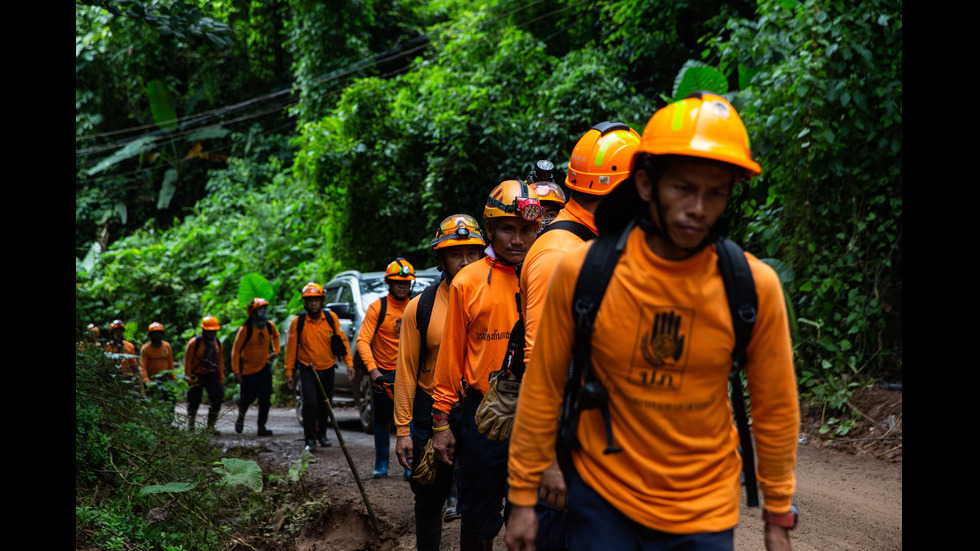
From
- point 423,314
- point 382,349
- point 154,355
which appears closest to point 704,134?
point 423,314

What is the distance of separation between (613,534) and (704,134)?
124 centimetres

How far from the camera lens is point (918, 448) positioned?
629 centimetres

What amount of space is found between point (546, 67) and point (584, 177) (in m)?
15.7

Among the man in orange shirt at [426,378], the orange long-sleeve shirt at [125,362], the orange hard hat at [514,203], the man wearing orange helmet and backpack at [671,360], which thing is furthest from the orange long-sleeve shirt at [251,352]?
the man wearing orange helmet and backpack at [671,360]

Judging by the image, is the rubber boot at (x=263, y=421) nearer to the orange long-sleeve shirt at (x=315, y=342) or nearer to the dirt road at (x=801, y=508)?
the orange long-sleeve shirt at (x=315, y=342)

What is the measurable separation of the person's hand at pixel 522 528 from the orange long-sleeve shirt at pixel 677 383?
0.22 metres

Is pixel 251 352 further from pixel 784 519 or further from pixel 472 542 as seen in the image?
pixel 784 519

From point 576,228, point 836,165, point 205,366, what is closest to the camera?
point 576,228

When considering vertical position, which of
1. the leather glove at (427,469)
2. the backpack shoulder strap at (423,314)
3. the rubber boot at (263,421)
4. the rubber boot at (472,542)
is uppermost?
the backpack shoulder strap at (423,314)

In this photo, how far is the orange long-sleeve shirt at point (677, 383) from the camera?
2.45m

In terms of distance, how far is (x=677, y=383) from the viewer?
248cm

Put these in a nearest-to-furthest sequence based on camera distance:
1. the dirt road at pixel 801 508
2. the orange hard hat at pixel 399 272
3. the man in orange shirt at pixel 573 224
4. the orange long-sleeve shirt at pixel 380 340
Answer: the man in orange shirt at pixel 573 224
the dirt road at pixel 801 508
the orange long-sleeve shirt at pixel 380 340
the orange hard hat at pixel 399 272
